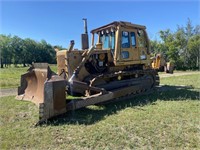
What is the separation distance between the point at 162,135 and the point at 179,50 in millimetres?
38276

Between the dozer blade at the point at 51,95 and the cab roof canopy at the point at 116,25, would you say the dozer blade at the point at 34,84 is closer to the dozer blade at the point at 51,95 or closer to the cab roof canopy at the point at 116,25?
the dozer blade at the point at 51,95

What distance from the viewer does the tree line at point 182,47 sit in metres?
38.8

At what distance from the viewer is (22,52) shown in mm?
72375

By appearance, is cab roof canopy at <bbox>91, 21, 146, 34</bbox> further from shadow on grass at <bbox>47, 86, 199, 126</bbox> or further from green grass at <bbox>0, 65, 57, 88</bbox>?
green grass at <bbox>0, 65, 57, 88</bbox>

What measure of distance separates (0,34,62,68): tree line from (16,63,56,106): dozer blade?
62.9 metres

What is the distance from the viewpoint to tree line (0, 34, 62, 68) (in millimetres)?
72375

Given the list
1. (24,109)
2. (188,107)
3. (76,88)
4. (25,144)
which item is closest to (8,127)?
(25,144)

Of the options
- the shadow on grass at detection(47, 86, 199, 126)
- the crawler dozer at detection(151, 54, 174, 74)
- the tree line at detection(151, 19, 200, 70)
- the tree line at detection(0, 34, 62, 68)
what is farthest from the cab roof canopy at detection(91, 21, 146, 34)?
the tree line at detection(0, 34, 62, 68)

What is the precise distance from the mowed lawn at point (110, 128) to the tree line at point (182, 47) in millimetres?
32047

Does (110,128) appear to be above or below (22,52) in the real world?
below

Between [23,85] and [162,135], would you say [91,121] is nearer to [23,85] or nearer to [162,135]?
[162,135]

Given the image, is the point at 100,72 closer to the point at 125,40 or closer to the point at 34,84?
the point at 125,40

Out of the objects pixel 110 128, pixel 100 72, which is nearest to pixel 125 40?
pixel 100 72

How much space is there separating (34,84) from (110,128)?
12.0ft
